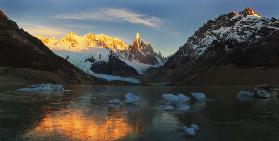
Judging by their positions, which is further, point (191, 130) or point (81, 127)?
point (81, 127)

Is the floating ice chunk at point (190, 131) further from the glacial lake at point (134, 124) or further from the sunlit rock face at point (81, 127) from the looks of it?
the sunlit rock face at point (81, 127)

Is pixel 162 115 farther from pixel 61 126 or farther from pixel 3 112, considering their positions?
pixel 3 112

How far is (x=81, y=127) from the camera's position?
4581cm

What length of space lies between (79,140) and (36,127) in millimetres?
8667

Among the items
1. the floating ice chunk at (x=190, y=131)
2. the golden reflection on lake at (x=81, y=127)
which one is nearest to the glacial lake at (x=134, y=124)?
the golden reflection on lake at (x=81, y=127)

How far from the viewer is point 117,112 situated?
61781 mm

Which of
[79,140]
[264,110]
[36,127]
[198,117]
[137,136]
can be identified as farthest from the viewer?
[264,110]

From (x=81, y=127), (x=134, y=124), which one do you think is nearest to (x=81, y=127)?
(x=81, y=127)

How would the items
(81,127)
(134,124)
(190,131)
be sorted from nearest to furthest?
(190,131)
(81,127)
(134,124)

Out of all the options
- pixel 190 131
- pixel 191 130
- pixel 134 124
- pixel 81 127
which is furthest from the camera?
pixel 134 124

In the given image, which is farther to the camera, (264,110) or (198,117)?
(264,110)

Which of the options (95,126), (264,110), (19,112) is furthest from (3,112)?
(264,110)

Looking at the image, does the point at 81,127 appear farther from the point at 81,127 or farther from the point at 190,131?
the point at 190,131

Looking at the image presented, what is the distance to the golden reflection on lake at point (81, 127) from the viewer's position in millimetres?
40356
